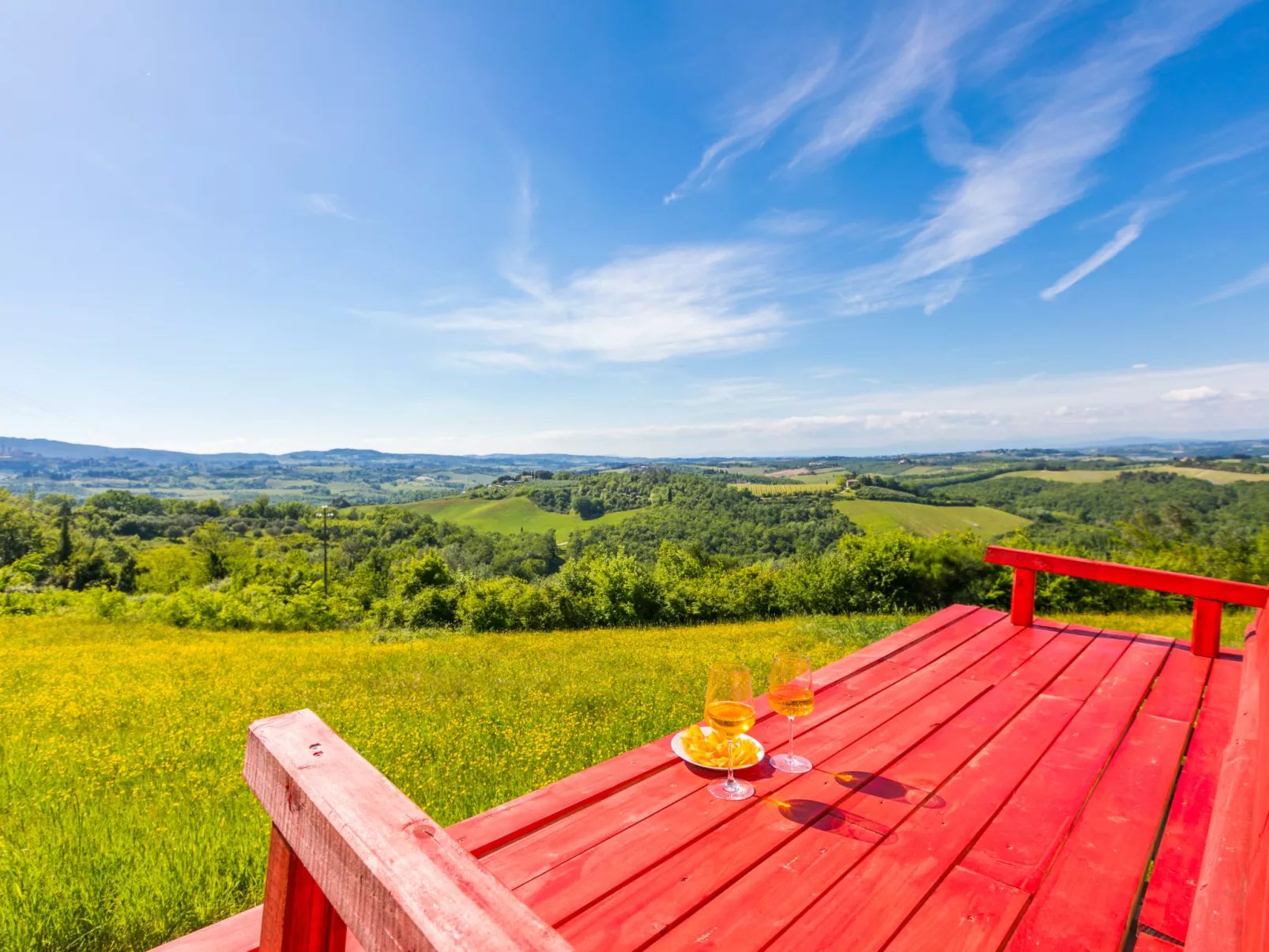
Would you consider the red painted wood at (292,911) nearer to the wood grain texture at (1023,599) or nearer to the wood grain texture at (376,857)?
the wood grain texture at (376,857)

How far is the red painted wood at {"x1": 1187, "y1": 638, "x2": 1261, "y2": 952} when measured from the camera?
1253 mm

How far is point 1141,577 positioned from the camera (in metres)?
4.04

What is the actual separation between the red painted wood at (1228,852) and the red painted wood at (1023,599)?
190 cm

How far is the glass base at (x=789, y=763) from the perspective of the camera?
2172 mm

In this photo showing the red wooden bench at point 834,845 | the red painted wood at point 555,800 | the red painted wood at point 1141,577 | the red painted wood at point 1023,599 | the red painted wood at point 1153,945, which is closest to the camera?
the red wooden bench at point 834,845

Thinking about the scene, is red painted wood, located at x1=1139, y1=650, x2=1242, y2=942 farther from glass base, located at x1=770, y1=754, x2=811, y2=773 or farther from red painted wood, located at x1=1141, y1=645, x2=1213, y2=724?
glass base, located at x1=770, y1=754, x2=811, y2=773

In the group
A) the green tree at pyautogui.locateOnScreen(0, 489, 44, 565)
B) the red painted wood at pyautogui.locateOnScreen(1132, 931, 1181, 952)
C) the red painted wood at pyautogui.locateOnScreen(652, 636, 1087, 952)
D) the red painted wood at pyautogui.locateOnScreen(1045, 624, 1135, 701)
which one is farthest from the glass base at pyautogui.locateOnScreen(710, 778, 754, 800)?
the green tree at pyautogui.locateOnScreen(0, 489, 44, 565)

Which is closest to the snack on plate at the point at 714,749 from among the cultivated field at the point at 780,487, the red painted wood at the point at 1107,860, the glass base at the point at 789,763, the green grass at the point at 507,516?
the glass base at the point at 789,763

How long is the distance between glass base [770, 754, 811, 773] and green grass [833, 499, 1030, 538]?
37.5 m

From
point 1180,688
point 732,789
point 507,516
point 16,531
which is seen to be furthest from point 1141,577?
point 507,516

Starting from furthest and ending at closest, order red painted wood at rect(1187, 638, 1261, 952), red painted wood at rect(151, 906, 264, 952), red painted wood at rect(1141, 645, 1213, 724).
→ red painted wood at rect(1141, 645, 1213, 724), red painted wood at rect(151, 906, 264, 952), red painted wood at rect(1187, 638, 1261, 952)

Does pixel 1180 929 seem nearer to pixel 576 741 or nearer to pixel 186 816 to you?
pixel 576 741

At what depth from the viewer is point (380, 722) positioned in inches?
223

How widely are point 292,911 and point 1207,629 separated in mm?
5364
